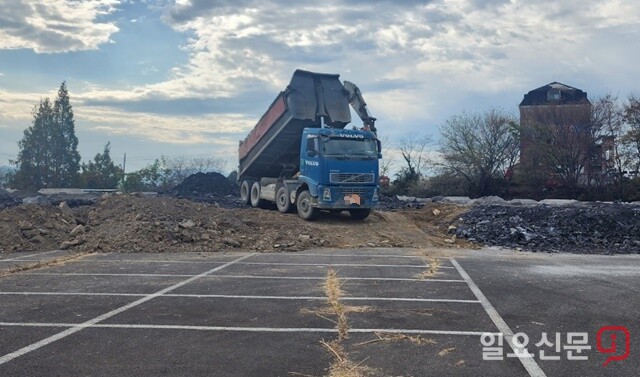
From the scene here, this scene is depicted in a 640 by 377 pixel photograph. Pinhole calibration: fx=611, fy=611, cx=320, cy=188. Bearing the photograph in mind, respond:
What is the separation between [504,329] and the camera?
720 cm

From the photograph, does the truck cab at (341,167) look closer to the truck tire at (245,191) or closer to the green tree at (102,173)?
the truck tire at (245,191)

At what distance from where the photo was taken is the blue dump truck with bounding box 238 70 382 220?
18.8 m

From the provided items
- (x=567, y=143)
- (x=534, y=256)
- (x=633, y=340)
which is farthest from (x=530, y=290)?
(x=567, y=143)

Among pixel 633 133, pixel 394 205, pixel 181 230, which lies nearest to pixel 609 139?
pixel 633 133

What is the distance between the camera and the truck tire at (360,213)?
67.4 feet

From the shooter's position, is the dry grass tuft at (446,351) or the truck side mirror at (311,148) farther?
the truck side mirror at (311,148)

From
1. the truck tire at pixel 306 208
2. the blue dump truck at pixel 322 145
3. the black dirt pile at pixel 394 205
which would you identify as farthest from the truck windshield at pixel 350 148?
the black dirt pile at pixel 394 205

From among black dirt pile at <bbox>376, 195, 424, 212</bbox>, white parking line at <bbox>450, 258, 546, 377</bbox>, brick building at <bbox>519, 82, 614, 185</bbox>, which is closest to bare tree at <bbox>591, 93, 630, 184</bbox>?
brick building at <bbox>519, 82, 614, 185</bbox>

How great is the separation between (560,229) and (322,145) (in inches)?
300

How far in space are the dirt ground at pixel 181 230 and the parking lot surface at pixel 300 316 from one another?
3.07 meters

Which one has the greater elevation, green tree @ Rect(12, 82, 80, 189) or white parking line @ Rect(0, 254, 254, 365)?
green tree @ Rect(12, 82, 80, 189)

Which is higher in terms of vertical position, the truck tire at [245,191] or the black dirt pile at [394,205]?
the truck tire at [245,191]

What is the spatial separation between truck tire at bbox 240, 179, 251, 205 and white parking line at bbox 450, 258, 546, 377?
1553 centimetres

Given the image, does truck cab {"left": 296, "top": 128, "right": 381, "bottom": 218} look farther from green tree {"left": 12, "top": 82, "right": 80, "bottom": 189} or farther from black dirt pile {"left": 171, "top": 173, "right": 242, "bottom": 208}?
green tree {"left": 12, "top": 82, "right": 80, "bottom": 189}
